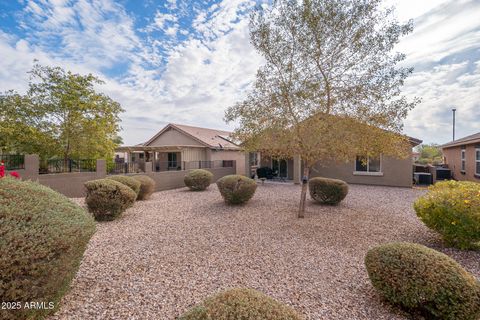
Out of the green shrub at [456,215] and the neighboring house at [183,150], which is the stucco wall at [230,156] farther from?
the green shrub at [456,215]

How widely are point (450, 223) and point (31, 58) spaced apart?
1740 centimetres

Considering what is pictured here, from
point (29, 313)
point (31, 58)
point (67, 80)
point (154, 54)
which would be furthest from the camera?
point (67, 80)

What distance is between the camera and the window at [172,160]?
2037 centimetres

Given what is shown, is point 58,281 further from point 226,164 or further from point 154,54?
point 226,164

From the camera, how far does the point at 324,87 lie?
662 cm

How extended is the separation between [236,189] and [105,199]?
14.4ft

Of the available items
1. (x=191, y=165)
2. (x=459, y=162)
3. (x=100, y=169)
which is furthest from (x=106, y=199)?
(x=459, y=162)

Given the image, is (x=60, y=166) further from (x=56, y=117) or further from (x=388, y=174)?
(x=388, y=174)

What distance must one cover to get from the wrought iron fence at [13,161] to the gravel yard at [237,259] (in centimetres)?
557

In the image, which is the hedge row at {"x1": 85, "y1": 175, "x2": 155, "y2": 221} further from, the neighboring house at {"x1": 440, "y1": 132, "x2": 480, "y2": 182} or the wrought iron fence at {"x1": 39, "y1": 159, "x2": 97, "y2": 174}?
the neighboring house at {"x1": 440, "y1": 132, "x2": 480, "y2": 182}

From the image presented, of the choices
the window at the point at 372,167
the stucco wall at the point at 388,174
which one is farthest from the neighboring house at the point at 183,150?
the window at the point at 372,167

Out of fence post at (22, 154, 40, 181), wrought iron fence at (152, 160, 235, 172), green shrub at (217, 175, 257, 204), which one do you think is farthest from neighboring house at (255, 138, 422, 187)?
fence post at (22, 154, 40, 181)

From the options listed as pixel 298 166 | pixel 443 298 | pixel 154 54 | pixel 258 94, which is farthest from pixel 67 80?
pixel 443 298

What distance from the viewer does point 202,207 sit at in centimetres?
891
